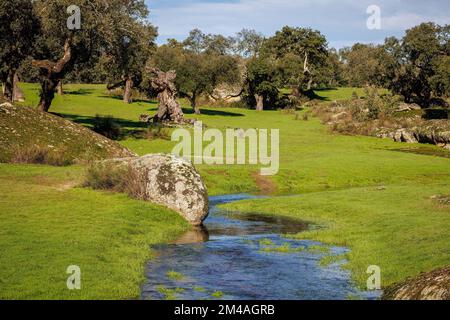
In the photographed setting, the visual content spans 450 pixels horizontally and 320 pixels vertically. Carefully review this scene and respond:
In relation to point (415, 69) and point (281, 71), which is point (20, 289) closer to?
point (415, 69)

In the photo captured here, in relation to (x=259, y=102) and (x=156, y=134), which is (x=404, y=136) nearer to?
(x=156, y=134)

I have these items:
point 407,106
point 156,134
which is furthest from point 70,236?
point 407,106

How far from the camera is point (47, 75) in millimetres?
53406

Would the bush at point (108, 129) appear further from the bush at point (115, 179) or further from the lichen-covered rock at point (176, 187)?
the lichen-covered rock at point (176, 187)

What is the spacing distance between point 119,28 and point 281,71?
62.8 metres

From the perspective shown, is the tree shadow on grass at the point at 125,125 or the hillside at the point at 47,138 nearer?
the hillside at the point at 47,138

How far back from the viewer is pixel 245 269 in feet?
64.5

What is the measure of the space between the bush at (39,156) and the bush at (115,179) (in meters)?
8.32

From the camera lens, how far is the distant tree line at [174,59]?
167ft

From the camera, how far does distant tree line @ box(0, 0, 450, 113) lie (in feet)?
167

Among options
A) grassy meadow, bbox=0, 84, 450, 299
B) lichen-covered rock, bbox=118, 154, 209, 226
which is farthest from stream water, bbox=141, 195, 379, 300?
lichen-covered rock, bbox=118, 154, 209, 226

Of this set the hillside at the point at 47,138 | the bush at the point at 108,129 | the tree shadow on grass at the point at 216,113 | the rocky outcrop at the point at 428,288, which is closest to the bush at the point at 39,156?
the hillside at the point at 47,138

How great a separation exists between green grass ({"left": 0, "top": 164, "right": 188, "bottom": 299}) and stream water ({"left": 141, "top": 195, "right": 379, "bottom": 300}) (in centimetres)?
87

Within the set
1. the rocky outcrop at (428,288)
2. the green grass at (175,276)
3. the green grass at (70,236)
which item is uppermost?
the rocky outcrop at (428,288)
